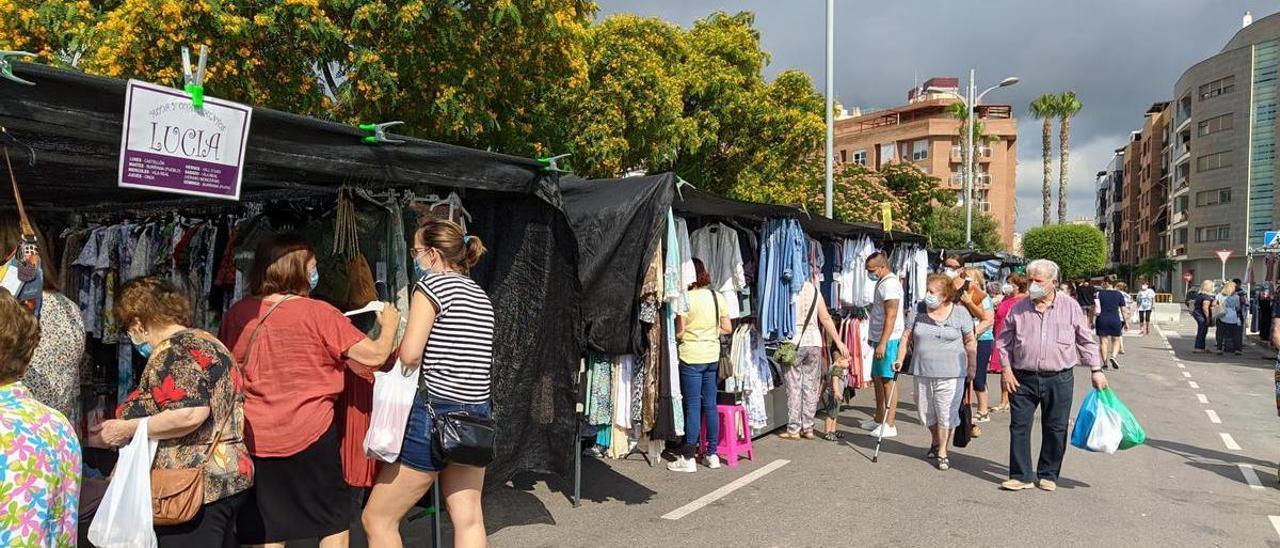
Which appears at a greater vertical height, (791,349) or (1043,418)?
(791,349)

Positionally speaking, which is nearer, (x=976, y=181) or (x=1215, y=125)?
(x=1215, y=125)

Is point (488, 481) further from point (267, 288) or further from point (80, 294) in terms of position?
point (80, 294)

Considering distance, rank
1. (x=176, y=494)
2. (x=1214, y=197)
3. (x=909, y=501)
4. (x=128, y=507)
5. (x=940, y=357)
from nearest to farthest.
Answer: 1. (x=128, y=507)
2. (x=176, y=494)
3. (x=909, y=501)
4. (x=940, y=357)
5. (x=1214, y=197)

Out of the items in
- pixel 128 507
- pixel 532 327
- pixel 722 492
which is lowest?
pixel 722 492

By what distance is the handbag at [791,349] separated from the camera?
27.3 feet

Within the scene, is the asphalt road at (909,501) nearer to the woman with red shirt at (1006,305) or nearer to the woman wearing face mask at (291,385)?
the woman with red shirt at (1006,305)

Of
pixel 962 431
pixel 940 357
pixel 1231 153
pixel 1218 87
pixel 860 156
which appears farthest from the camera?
pixel 860 156

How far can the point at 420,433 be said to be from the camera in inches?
139

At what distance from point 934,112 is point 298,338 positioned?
230ft

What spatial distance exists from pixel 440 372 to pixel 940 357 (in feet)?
16.1

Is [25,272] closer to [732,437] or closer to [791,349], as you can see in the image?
[732,437]

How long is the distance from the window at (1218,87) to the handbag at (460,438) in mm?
64686

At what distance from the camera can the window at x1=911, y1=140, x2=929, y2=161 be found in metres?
65.0

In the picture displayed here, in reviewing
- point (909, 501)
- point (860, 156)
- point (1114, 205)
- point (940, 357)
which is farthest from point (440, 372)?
point (1114, 205)
